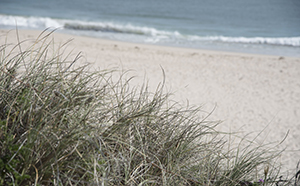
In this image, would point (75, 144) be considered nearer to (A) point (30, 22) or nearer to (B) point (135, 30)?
(B) point (135, 30)

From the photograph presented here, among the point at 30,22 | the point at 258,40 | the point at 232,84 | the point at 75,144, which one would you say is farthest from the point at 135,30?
the point at 75,144

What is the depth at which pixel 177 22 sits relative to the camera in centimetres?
2353

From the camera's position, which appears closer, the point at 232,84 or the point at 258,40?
the point at 232,84

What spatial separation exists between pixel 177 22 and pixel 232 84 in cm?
1610

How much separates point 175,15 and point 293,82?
19.3 m

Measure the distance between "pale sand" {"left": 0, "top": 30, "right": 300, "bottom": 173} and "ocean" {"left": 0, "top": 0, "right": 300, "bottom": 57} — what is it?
3.54 meters

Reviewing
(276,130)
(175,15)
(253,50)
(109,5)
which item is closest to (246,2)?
(175,15)

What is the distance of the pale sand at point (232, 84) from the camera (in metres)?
6.02

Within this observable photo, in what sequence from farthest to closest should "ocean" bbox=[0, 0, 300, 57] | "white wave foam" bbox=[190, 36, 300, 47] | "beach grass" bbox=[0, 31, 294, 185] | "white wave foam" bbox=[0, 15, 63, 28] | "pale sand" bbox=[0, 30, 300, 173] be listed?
"white wave foam" bbox=[190, 36, 300, 47] < "white wave foam" bbox=[0, 15, 63, 28] < "ocean" bbox=[0, 0, 300, 57] < "pale sand" bbox=[0, 30, 300, 173] < "beach grass" bbox=[0, 31, 294, 185]

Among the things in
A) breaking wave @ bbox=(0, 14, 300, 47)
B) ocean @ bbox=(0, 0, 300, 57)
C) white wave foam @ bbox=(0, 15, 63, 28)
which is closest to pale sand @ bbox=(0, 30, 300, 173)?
ocean @ bbox=(0, 0, 300, 57)

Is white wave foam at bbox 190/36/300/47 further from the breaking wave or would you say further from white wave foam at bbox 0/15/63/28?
Answer: white wave foam at bbox 0/15/63/28

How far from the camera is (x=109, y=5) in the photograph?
101 feet

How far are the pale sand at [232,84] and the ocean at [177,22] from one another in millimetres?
3540

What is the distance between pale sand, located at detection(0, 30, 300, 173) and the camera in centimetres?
602
